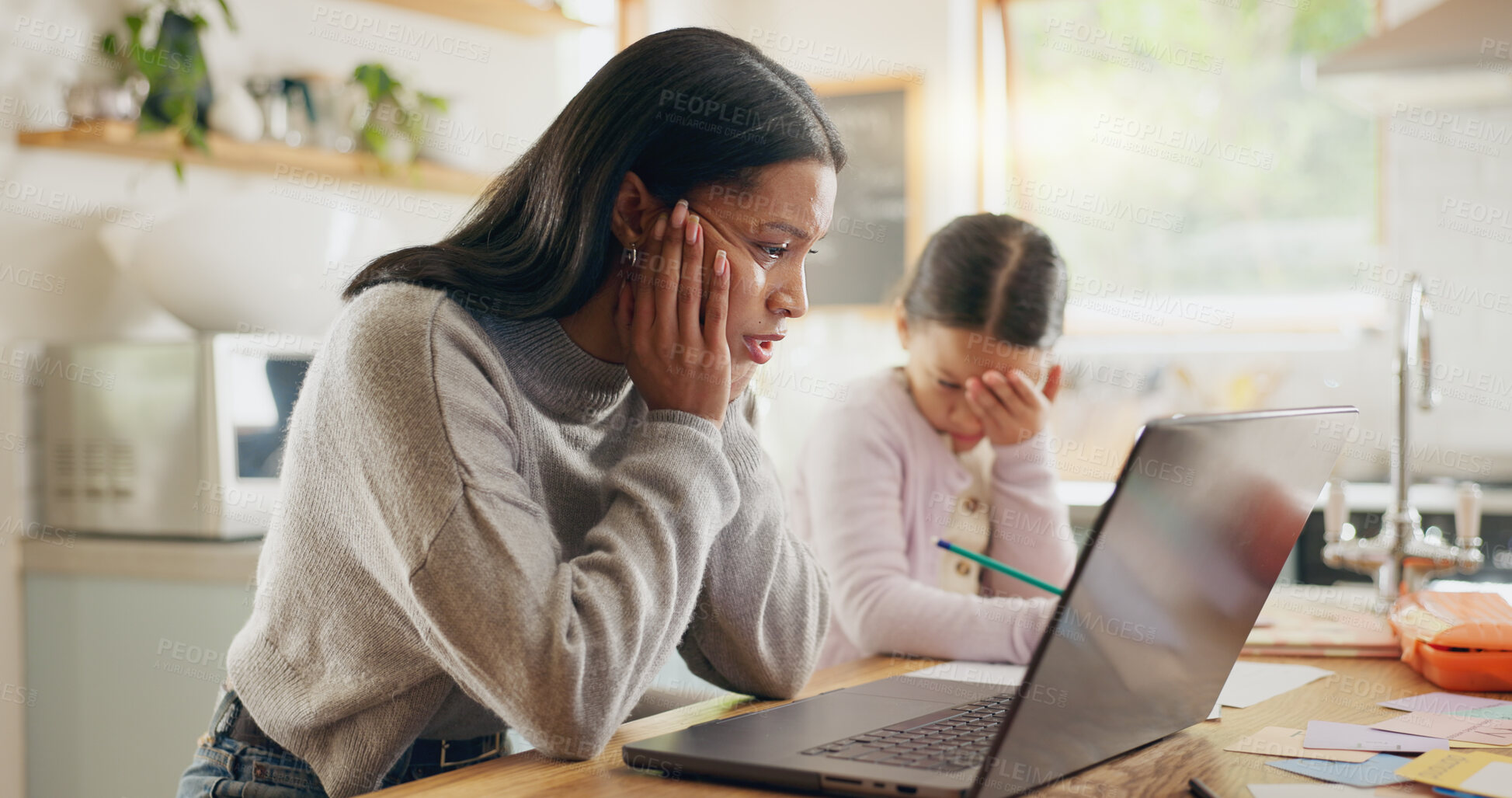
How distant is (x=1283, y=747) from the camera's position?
89 cm

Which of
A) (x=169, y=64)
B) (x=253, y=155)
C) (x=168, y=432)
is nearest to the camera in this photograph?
(x=168, y=432)

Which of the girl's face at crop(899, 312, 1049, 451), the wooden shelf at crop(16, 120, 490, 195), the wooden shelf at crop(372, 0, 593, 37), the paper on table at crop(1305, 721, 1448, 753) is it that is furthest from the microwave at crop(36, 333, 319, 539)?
the paper on table at crop(1305, 721, 1448, 753)

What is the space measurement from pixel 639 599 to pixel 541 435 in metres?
0.20

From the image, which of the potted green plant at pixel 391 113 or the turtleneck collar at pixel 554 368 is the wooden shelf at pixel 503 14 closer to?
the potted green plant at pixel 391 113

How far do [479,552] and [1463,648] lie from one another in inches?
33.9

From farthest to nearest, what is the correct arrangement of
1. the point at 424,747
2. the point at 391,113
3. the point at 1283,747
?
the point at 391,113 → the point at 424,747 → the point at 1283,747

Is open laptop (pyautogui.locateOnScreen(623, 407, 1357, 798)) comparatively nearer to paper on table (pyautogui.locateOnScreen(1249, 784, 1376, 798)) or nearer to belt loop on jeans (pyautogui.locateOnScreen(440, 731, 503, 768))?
paper on table (pyautogui.locateOnScreen(1249, 784, 1376, 798))

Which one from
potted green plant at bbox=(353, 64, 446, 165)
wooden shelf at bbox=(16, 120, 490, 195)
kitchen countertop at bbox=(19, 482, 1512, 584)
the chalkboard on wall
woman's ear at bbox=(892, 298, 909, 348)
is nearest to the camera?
woman's ear at bbox=(892, 298, 909, 348)

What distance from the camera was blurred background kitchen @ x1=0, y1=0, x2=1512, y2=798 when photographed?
6.75 ft

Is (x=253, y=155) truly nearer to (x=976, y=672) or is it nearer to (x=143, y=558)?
Result: (x=143, y=558)

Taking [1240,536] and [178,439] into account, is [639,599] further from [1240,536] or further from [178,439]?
[178,439]

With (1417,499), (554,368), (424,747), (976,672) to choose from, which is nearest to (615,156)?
(554,368)

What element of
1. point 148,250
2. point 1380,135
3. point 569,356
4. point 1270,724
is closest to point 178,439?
point 148,250

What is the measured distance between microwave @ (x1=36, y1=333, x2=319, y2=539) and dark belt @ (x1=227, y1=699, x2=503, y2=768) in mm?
1029
